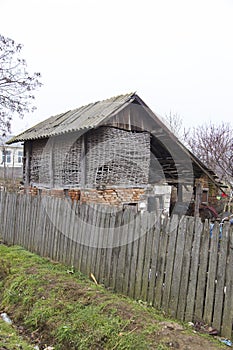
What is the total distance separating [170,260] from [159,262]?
0.20 m

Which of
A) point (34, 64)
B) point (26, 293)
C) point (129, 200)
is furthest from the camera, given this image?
point (34, 64)

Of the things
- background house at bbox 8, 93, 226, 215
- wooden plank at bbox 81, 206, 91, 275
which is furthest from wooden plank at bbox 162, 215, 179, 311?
background house at bbox 8, 93, 226, 215

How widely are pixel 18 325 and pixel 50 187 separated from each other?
19.8ft

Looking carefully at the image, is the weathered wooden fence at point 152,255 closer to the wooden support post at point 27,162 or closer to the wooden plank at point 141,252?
the wooden plank at point 141,252

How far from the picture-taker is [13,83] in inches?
Result: 601

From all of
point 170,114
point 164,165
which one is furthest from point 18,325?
point 170,114

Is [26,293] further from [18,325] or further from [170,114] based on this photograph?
[170,114]

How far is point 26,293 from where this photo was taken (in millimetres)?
4844

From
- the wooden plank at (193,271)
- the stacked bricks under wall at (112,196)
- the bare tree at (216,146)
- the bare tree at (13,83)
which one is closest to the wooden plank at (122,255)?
the wooden plank at (193,271)

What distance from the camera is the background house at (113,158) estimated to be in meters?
8.61

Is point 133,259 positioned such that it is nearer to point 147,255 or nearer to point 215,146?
point 147,255

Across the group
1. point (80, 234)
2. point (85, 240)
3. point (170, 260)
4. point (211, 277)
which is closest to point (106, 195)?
point (80, 234)

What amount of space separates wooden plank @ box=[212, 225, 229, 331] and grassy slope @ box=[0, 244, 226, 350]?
351 millimetres

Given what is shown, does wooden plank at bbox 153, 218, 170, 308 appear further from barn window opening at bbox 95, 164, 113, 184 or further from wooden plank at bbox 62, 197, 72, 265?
barn window opening at bbox 95, 164, 113, 184
